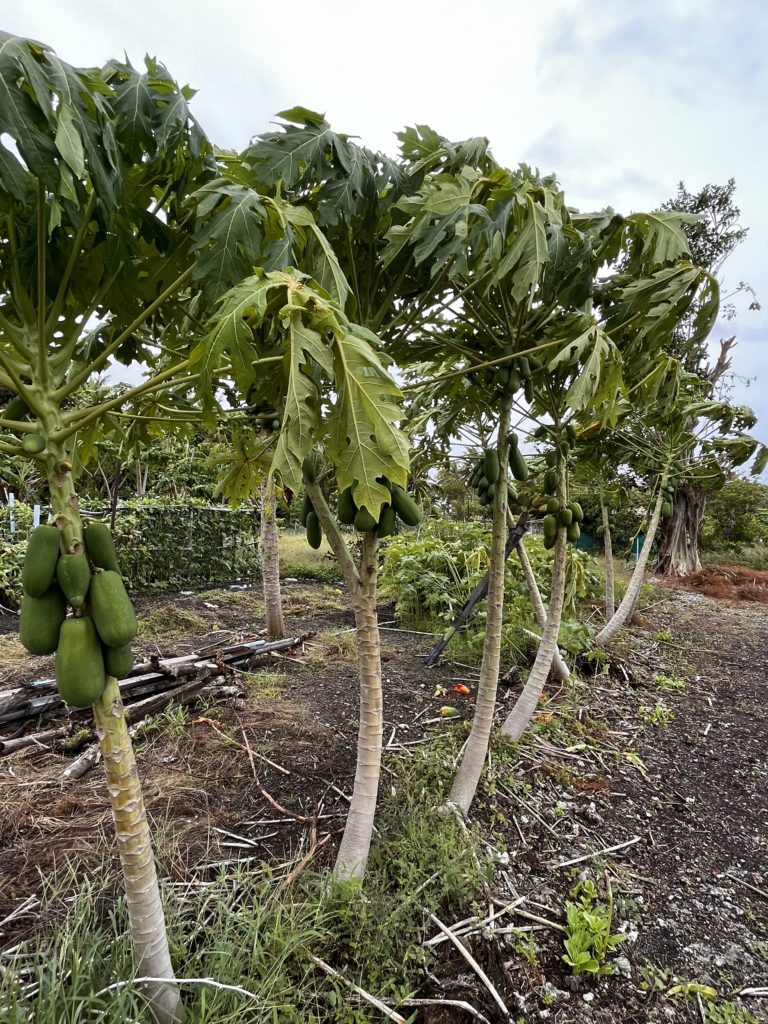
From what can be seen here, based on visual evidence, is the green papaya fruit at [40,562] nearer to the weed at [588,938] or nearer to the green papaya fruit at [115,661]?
the green papaya fruit at [115,661]

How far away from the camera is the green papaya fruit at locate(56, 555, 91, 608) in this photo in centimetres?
139

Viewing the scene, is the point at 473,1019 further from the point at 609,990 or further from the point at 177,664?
the point at 177,664

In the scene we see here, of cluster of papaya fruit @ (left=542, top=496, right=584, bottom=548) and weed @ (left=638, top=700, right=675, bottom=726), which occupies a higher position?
cluster of papaya fruit @ (left=542, top=496, right=584, bottom=548)

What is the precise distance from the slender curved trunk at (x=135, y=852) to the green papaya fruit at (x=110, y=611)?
0.16 m

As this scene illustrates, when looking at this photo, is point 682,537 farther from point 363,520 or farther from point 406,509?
point 363,520

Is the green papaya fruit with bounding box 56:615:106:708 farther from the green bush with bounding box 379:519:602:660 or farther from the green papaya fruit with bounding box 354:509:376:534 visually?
the green bush with bounding box 379:519:602:660

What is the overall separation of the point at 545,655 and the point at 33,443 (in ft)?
11.1

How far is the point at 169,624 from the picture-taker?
274 inches

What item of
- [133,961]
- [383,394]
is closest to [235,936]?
[133,961]

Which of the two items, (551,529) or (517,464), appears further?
(551,529)

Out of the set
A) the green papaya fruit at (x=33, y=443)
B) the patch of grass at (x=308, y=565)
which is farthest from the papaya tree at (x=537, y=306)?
the patch of grass at (x=308, y=565)

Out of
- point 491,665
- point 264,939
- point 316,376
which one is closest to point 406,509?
point 316,376

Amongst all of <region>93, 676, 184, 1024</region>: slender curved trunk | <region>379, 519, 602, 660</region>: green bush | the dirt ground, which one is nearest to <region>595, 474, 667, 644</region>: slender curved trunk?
<region>379, 519, 602, 660</region>: green bush

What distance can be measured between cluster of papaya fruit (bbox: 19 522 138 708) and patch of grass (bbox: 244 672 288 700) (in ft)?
Result: 10.9
